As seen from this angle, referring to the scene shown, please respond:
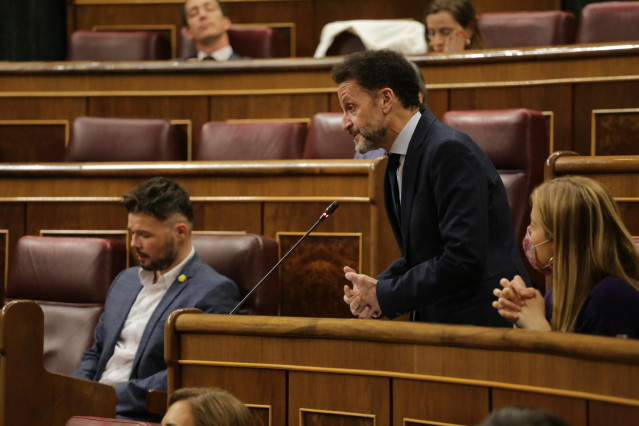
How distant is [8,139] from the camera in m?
1.46

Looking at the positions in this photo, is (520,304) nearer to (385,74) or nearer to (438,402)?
(438,402)

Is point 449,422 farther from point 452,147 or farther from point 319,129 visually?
point 319,129

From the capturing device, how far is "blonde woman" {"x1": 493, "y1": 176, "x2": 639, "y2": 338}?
0.58 meters

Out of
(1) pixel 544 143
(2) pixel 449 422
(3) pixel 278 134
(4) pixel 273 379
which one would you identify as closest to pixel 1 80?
(3) pixel 278 134

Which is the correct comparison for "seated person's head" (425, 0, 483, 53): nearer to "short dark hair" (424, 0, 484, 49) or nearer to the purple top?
"short dark hair" (424, 0, 484, 49)

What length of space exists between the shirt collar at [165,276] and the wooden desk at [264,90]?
0.46 meters

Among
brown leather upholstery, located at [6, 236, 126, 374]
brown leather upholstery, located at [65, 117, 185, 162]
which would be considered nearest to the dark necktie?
brown leather upholstery, located at [6, 236, 126, 374]

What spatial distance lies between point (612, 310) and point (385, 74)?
26 centimetres

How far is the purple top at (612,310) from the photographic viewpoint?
58 centimetres

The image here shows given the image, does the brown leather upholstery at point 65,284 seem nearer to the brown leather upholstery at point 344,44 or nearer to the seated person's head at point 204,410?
the seated person's head at point 204,410

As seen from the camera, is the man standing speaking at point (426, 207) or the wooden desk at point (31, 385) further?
the wooden desk at point (31, 385)

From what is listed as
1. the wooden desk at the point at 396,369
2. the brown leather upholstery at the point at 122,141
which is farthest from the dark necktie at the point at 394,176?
the brown leather upholstery at the point at 122,141

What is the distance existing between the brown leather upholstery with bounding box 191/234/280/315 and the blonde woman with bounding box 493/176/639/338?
41 centimetres

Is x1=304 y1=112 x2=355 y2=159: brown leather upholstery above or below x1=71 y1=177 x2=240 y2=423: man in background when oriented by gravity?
above
